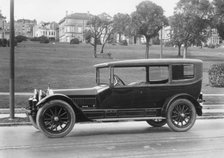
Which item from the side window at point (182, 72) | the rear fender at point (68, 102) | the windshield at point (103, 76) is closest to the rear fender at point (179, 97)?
the side window at point (182, 72)

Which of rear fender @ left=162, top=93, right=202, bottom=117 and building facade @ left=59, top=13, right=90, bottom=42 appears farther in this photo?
building facade @ left=59, top=13, right=90, bottom=42

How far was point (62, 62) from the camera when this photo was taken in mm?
27328

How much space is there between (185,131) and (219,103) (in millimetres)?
7739

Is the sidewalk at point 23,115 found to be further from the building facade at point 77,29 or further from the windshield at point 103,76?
the building facade at point 77,29

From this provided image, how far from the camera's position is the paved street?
6469 millimetres

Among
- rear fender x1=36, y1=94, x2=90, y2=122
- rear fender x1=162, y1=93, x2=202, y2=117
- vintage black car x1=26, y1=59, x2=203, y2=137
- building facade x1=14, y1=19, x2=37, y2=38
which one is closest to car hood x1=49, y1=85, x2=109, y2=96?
vintage black car x1=26, y1=59, x2=203, y2=137

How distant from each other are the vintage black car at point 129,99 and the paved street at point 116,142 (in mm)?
400

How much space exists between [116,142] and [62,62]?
A: 20168mm

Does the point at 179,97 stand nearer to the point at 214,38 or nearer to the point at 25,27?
the point at 25,27

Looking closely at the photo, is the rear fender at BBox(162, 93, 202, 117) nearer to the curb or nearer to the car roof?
the car roof

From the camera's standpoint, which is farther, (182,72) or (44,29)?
(44,29)

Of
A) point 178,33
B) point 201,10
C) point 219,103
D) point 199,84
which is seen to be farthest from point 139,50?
point 199,84

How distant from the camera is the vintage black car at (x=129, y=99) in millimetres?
8352

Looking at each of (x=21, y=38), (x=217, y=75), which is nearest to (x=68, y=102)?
(x=217, y=75)
